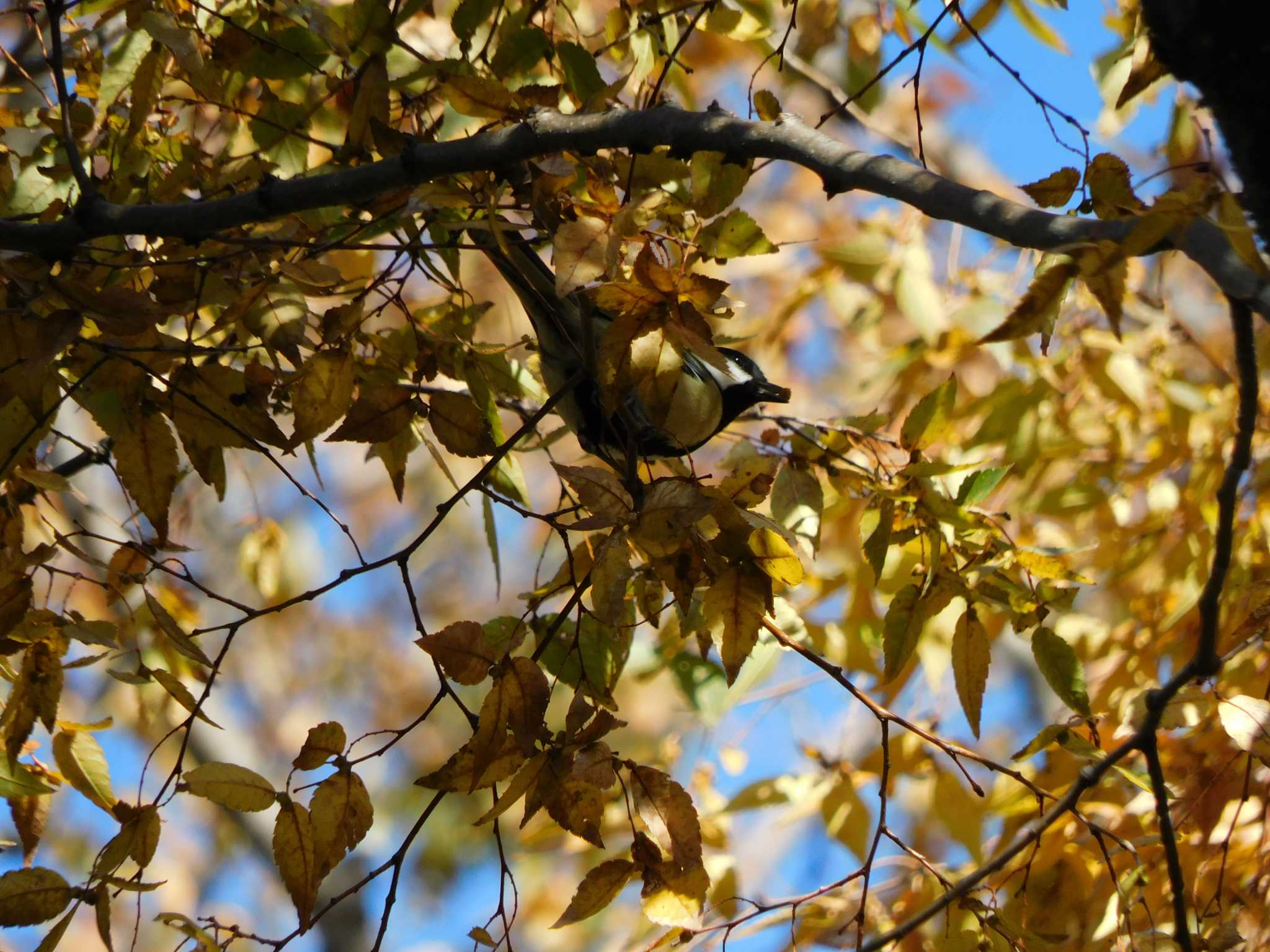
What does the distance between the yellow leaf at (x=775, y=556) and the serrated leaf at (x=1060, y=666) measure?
35 cm

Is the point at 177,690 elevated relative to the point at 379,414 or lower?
lower

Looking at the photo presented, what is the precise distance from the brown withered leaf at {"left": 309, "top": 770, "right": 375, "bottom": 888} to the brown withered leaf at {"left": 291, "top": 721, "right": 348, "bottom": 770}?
2cm

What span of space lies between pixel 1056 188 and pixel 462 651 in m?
0.71

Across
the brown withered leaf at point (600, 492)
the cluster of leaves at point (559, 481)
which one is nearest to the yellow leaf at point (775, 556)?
the cluster of leaves at point (559, 481)

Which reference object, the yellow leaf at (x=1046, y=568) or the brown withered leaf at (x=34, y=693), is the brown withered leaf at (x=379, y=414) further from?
the yellow leaf at (x=1046, y=568)

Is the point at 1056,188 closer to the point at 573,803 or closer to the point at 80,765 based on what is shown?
the point at 573,803

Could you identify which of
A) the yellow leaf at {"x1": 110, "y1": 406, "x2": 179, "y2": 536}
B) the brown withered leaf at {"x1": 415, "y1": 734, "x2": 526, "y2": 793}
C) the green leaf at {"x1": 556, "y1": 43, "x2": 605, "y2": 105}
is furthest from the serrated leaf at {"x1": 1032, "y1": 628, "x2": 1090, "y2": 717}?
the yellow leaf at {"x1": 110, "y1": 406, "x2": 179, "y2": 536}

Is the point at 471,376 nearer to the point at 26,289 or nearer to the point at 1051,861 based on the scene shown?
the point at 26,289

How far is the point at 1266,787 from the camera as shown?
5.22 ft

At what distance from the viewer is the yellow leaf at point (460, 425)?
1177 millimetres

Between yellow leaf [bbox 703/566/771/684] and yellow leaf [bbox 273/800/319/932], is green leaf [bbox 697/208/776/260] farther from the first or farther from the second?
yellow leaf [bbox 273/800/319/932]

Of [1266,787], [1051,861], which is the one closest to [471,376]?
[1051,861]

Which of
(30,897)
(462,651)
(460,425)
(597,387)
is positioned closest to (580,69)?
(597,387)

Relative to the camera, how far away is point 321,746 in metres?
1.07
